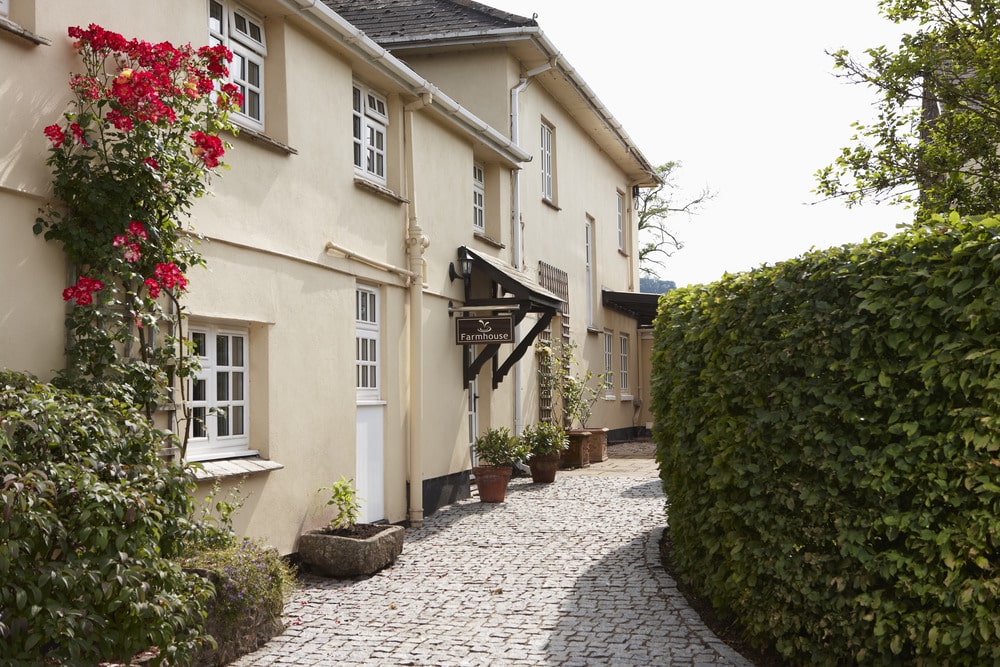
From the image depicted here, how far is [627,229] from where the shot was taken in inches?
945

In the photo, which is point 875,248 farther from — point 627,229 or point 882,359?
point 627,229

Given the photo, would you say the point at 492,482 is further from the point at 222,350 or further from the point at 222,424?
the point at 222,350

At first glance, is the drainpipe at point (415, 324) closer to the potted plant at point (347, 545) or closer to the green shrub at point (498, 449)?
the green shrub at point (498, 449)

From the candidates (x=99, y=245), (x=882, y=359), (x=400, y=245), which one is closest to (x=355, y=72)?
(x=400, y=245)

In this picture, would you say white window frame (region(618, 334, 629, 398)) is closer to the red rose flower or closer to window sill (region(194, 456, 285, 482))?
window sill (region(194, 456, 285, 482))

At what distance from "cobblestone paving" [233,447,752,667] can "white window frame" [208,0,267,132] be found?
4.12 meters

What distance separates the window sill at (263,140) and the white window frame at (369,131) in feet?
5.47

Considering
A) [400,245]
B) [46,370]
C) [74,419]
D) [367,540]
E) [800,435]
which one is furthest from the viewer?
[400,245]

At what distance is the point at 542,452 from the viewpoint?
14508 millimetres

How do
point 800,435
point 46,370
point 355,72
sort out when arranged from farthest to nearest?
point 355,72 → point 46,370 → point 800,435

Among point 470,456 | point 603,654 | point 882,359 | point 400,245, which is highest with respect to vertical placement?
point 400,245

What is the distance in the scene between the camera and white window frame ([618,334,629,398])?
75.2 ft

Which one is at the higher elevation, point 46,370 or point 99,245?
point 99,245

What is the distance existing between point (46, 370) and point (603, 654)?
12.4 feet
